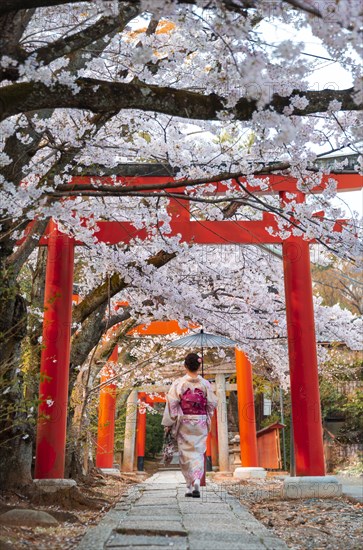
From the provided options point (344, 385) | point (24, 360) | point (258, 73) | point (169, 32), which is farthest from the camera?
point (344, 385)

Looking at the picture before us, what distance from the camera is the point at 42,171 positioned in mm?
7055

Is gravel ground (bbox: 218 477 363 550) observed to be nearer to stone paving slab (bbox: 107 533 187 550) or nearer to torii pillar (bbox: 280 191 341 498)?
torii pillar (bbox: 280 191 341 498)

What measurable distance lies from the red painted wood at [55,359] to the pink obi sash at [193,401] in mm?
1674

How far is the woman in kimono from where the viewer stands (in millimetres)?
6324

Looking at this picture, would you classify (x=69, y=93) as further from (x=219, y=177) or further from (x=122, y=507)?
(x=122, y=507)

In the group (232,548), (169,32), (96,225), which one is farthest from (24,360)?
(232,548)

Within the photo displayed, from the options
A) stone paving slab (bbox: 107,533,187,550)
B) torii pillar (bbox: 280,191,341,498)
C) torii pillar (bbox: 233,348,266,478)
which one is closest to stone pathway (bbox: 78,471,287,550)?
stone paving slab (bbox: 107,533,187,550)

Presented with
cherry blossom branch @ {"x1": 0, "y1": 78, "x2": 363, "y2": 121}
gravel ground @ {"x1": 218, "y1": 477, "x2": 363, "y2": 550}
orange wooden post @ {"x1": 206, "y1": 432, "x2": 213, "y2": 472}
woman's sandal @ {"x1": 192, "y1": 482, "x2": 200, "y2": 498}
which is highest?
cherry blossom branch @ {"x1": 0, "y1": 78, "x2": 363, "y2": 121}

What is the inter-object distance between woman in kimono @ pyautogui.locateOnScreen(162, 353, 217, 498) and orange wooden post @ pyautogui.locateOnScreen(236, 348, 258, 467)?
7.33 meters

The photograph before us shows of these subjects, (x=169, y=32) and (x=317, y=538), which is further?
(x=169, y=32)

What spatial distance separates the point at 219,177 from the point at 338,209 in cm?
189

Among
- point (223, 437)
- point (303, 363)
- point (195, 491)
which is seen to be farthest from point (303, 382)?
point (223, 437)

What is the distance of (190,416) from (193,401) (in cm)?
16

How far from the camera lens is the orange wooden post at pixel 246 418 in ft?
44.1
